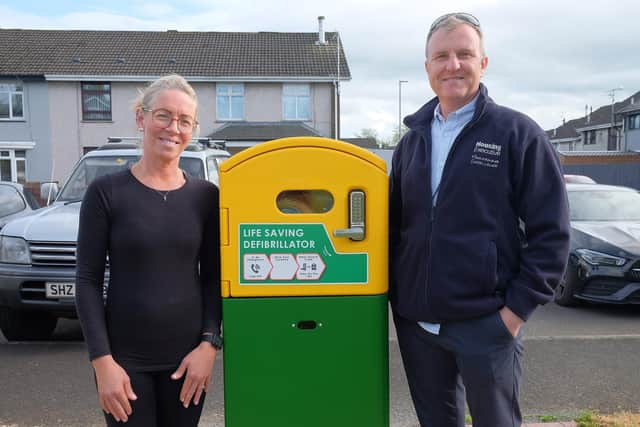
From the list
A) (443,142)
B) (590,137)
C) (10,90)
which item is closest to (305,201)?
(443,142)

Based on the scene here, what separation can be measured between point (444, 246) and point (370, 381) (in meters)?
0.65

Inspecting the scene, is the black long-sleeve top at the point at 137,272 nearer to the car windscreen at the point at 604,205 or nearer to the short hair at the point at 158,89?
the short hair at the point at 158,89

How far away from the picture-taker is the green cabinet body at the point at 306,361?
224 centimetres

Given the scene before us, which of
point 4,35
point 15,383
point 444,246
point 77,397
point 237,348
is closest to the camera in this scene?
point 444,246

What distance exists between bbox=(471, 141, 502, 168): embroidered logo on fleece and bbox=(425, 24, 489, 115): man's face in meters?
0.22

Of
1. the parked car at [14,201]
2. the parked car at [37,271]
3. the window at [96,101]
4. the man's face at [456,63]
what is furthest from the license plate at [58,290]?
the window at [96,101]

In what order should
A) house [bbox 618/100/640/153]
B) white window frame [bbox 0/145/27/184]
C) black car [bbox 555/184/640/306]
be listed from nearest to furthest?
1. black car [bbox 555/184/640/306]
2. white window frame [bbox 0/145/27/184]
3. house [bbox 618/100/640/153]

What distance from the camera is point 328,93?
23.0 metres

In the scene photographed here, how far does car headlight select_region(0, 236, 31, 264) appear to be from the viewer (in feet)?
15.7

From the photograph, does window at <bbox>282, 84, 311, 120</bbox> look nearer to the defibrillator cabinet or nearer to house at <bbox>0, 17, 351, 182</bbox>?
house at <bbox>0, 17, 351, 182</bbox>

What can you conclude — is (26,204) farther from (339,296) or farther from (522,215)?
(522,215)

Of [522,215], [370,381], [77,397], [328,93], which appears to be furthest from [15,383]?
[328,93]

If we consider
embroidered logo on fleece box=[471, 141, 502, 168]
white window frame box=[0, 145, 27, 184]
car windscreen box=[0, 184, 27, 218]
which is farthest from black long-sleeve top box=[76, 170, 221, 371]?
white window frame box=[0, 145, 27, 184]

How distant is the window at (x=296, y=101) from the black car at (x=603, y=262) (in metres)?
17.0
